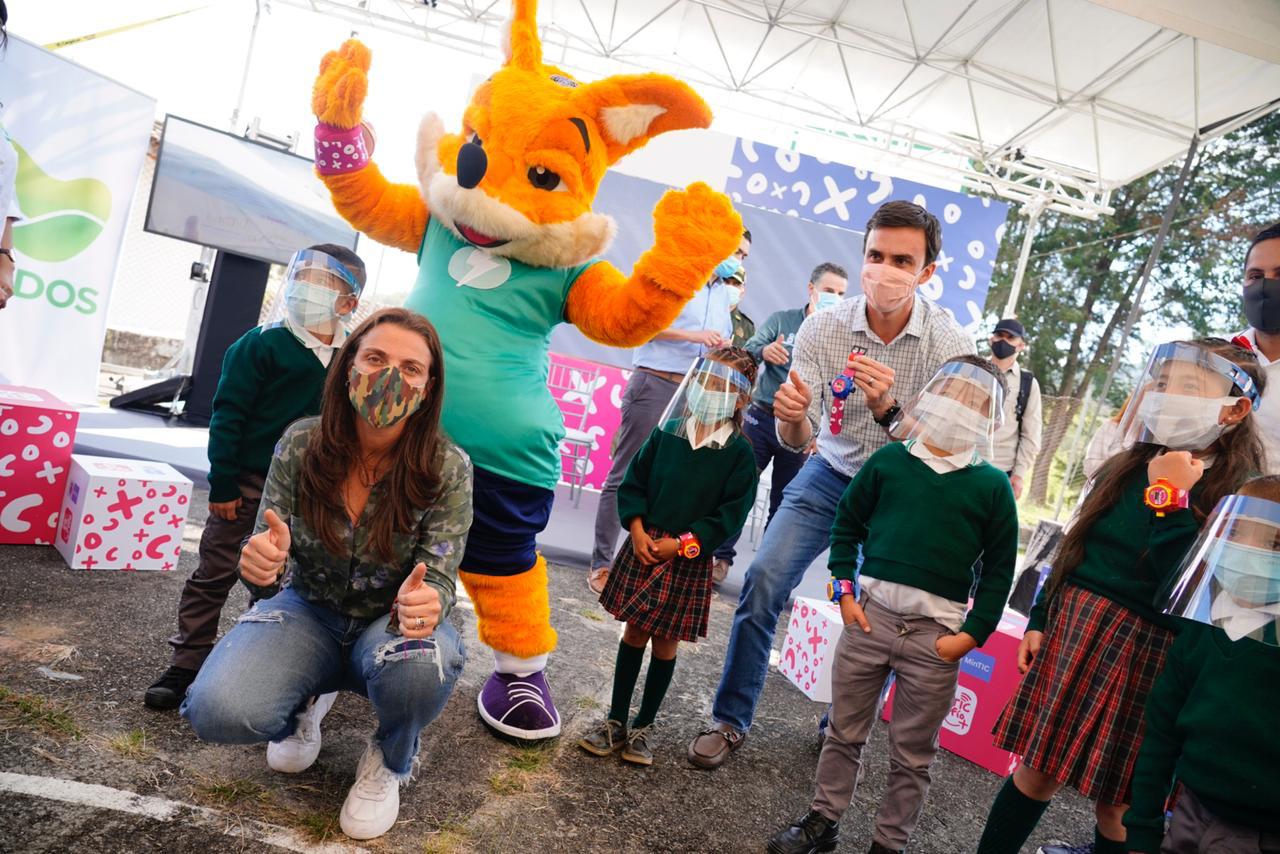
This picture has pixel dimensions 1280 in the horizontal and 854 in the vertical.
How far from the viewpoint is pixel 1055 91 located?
7.98 m

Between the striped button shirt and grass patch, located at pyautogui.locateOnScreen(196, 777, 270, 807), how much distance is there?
1.71m

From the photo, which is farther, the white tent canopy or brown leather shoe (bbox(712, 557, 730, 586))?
the white tent canopy

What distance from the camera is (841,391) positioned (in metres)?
2.50

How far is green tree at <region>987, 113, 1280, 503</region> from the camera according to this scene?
14.4 metres

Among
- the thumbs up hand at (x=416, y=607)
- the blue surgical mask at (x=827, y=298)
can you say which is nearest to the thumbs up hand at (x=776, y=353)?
the blue surgical mask at (x=827, y=298)

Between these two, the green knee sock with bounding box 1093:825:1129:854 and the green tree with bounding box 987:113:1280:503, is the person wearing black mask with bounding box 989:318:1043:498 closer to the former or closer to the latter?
the green knee sock with bounding box 1093:825:1129:854

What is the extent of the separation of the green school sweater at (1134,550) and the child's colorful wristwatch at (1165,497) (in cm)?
2

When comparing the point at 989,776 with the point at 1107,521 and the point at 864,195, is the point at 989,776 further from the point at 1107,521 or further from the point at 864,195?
the point at 864,195

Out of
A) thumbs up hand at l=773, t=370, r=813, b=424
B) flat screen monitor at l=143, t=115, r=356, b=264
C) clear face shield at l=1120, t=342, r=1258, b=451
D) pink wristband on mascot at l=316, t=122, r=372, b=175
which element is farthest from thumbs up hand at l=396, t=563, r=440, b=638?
flat screen monitor at l=143, t=115, r=356, b=264

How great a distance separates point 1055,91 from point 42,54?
8.12 m

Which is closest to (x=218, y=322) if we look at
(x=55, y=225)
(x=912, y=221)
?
(x=55, y=225)

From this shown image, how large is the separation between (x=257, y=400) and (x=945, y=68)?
7.75m

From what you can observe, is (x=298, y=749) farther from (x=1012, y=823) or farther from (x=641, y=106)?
(x=641, y=106)

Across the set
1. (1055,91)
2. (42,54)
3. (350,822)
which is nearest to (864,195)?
(1055,91)
